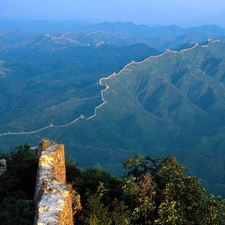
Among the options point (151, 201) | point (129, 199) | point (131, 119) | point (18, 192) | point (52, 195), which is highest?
point (52, 195)

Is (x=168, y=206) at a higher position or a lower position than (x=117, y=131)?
higher

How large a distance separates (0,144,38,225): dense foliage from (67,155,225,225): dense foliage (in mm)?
3011

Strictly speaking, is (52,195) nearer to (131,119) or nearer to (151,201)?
(151,201)

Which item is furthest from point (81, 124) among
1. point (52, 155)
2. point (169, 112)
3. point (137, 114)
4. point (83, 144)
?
point (52, 155)

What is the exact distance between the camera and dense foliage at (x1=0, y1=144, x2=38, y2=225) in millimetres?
17197

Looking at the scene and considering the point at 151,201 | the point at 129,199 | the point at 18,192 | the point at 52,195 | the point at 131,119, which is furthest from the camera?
the point at 131,119

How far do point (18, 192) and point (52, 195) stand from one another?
6.26 metres

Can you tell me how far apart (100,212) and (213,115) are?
151 metres

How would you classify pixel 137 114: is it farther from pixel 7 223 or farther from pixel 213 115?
pixel 7 223

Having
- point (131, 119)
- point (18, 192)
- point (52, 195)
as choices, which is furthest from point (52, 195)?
point (131, 119)

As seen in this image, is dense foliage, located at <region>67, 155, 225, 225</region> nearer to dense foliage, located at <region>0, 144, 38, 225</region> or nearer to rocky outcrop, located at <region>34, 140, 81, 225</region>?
rocky outcrop, located at <region>34, 140, 81, 225</region>

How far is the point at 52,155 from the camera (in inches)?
828

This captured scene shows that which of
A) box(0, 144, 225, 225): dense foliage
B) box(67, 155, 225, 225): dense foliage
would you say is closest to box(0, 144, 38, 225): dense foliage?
box(0, 144, 225, 225): dense foliage

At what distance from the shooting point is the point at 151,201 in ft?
66.4
